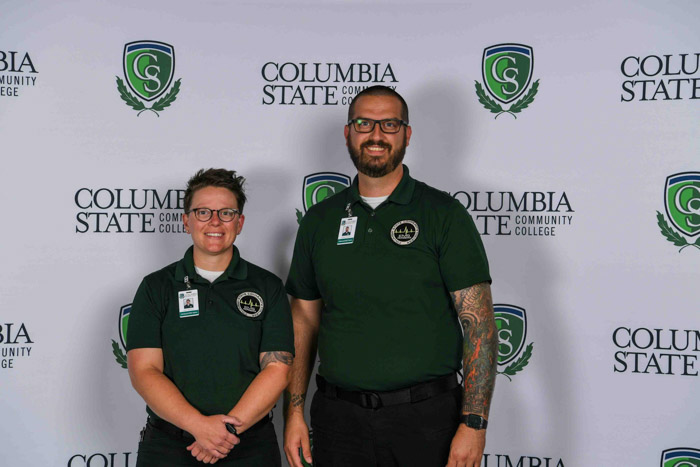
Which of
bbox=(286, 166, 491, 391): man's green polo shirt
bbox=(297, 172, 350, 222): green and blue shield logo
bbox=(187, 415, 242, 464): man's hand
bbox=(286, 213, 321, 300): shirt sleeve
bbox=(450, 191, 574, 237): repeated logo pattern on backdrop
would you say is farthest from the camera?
bbox=(297, 172, 350, 222): green and blue shield logo

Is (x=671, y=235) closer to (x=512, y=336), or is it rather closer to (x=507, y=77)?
(x=512, y=336)

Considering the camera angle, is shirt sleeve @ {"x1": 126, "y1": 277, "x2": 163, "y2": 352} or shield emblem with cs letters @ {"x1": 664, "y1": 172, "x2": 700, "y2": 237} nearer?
shirt sleeve @ {"x1": 126, "y1": 277, "x2": 163, "y2": 352}

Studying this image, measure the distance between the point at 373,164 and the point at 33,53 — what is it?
1.56m

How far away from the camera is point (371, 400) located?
71.7 inches

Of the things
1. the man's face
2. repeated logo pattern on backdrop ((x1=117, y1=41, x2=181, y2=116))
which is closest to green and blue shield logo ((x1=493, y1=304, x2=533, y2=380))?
the man's face

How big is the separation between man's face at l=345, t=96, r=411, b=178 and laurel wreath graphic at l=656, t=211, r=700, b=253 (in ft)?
3.66

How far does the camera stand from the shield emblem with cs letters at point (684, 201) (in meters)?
2.36

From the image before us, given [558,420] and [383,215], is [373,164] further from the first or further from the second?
[558,420]

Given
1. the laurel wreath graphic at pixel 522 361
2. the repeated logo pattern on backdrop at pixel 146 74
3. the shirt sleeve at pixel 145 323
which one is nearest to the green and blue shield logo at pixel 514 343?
the laurel wreath graphic at pixel 522 361

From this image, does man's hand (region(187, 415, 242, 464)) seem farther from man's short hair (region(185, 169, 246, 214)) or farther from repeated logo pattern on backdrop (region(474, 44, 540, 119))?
repeated logo pattern on backdrop (region(474, 44, 540, 119))

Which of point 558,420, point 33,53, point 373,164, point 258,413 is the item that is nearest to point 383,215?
point 373,164

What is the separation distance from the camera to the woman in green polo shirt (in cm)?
176

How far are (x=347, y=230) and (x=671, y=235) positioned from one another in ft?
4.28

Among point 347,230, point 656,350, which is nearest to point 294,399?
point 347,230
